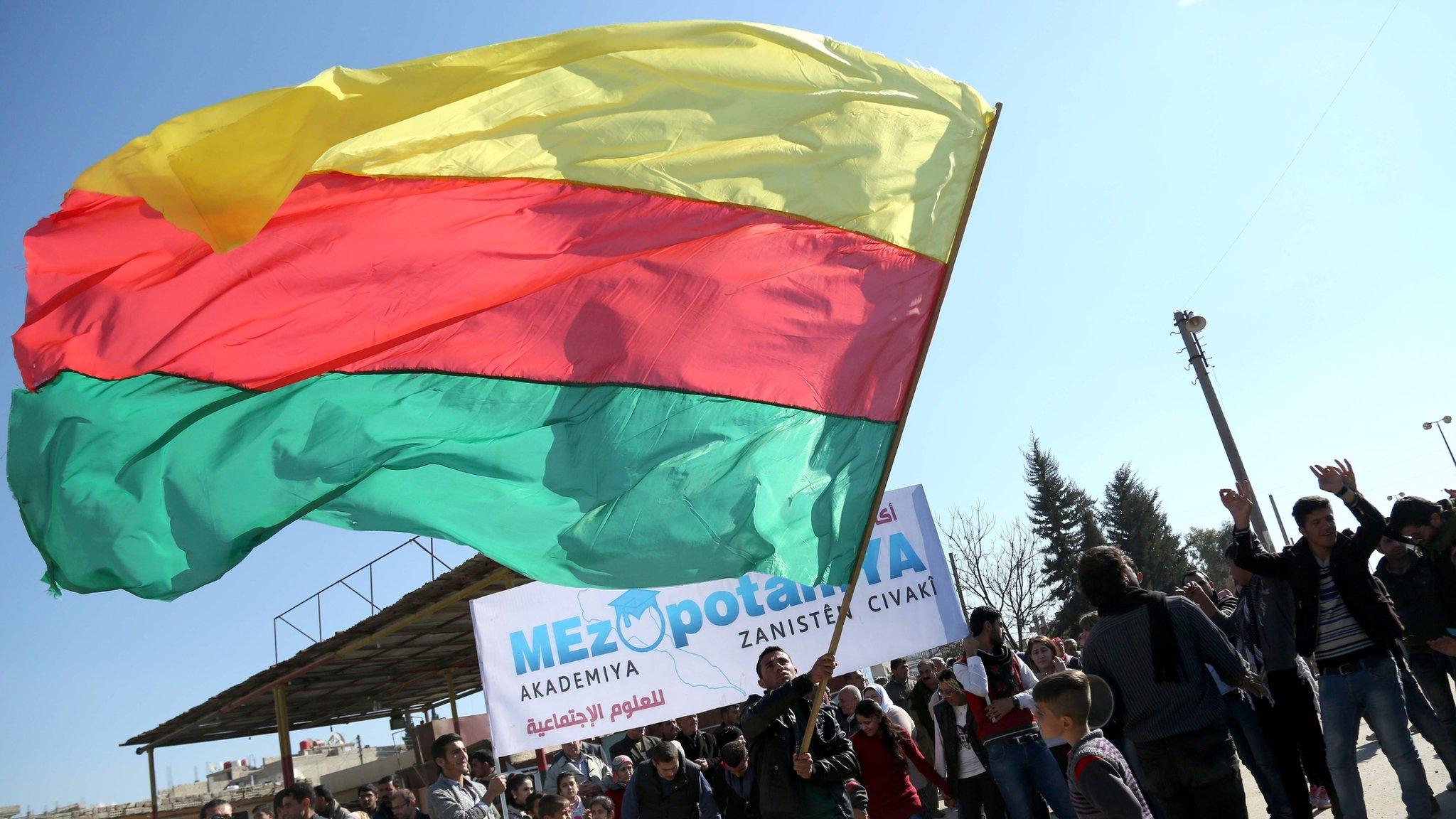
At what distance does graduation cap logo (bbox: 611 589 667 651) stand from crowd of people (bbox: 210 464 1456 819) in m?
3.20

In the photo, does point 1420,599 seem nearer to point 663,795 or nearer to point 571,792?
point 663,795

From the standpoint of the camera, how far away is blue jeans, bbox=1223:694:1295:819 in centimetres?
622

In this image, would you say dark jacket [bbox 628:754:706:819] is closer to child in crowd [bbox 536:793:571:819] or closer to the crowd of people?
the crowd of people

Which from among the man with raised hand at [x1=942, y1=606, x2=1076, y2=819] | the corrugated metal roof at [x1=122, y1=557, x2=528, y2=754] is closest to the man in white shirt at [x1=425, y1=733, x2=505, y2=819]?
the man with raised hand at [x1=942, y1=606, x2=1076, y2=819]

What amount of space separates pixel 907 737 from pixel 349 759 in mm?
55392

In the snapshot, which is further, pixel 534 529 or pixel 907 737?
pixel 907 737

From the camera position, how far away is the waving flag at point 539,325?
15.0ft

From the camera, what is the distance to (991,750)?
7.22 m

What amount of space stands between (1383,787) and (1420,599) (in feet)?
5.34

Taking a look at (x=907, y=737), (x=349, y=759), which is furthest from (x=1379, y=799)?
(x=349, y=759)

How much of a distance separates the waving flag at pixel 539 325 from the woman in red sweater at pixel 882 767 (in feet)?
10.3

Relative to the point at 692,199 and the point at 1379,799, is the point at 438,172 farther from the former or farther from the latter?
the point at 1379,799

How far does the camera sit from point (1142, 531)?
53.0m

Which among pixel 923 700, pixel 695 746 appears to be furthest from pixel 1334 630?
pixel 695 746
